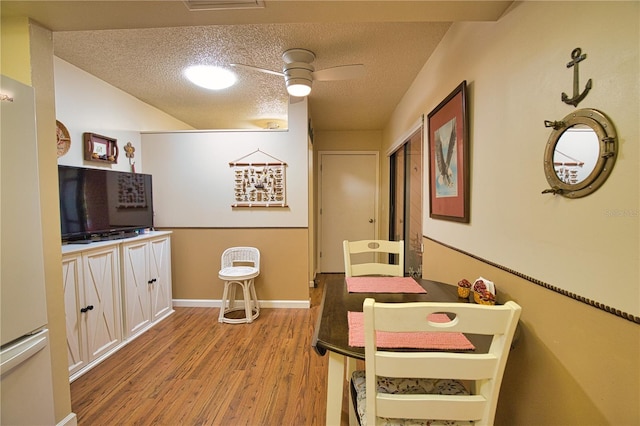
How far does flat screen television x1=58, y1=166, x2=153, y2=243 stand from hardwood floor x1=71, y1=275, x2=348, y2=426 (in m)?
1.04

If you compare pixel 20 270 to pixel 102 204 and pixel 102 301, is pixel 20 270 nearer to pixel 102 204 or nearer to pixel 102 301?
pixel 102 301

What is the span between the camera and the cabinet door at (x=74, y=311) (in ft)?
5.97

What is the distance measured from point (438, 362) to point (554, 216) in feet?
2.20

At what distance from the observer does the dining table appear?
964mm

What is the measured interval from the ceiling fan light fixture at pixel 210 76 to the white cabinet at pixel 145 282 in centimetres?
163

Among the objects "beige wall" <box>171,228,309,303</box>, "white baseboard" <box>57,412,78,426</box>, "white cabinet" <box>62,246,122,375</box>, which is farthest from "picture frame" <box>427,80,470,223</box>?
"white cabinet" <box>62,246,122,375</box>

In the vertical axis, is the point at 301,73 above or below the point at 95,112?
above

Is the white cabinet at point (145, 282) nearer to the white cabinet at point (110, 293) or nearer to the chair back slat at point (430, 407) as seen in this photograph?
the white cabinet at point (110, 293)

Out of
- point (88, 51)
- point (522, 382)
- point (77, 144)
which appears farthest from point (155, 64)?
point (522, 382)

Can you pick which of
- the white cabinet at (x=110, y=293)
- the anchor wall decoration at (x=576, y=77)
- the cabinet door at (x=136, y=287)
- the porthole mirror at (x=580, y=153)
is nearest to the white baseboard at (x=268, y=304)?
the white cabinet at (x=110, y=293)

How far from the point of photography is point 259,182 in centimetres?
306

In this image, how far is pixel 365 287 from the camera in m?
1.54

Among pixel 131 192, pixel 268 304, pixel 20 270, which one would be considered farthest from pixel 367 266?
pixel 131 192

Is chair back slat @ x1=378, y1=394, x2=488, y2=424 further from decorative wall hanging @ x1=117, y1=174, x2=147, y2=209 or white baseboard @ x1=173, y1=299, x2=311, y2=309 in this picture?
decorative wall hanging @ x1=117, y1=174, x2=147, y2=209
